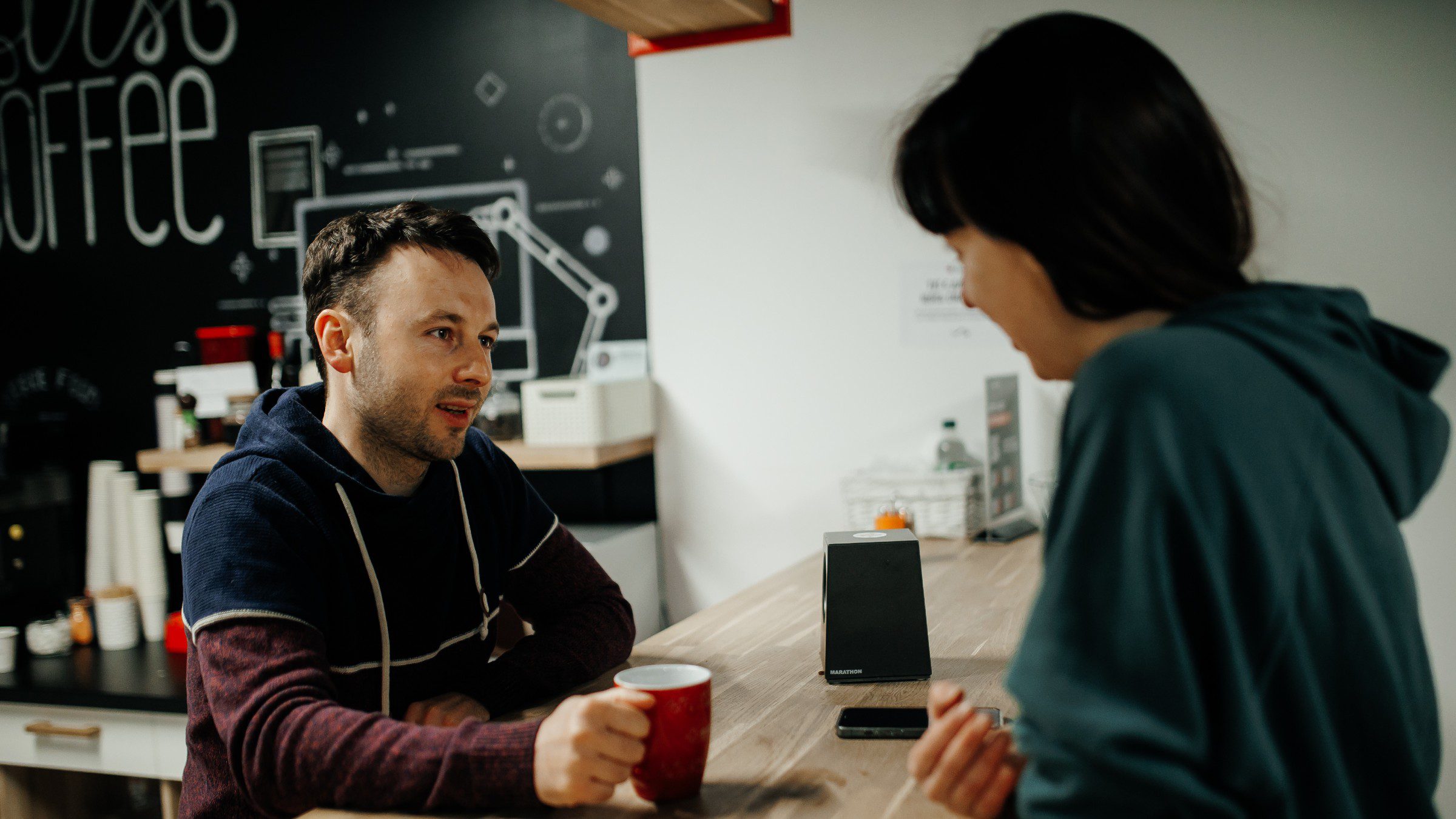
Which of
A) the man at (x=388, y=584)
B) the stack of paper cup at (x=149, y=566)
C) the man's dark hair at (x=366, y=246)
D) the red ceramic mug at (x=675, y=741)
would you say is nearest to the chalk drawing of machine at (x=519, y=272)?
the stack of paper cup at (x=149, y=566)

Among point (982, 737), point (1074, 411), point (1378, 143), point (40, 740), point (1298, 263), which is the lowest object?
point (40, 740)

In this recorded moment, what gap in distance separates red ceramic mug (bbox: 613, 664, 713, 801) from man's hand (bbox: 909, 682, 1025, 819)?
191 millimetres

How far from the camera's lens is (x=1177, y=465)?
55 cm

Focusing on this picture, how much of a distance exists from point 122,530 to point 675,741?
2.62 m

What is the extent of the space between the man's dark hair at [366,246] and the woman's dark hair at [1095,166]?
2.66 ft

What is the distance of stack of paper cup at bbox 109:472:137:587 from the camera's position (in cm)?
288

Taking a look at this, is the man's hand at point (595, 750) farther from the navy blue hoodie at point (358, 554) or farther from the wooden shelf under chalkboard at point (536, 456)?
the wooden shelf under chalkboard at point (536, 456)

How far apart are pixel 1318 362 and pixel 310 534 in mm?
997

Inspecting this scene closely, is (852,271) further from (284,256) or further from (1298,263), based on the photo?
(284,256)

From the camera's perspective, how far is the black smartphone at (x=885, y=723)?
3.38 ft

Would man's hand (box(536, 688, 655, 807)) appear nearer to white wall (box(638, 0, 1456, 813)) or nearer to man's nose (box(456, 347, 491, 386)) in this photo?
man's nose (box(456, 347, 491, 386))

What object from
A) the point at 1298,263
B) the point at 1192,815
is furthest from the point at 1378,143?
the point at 1192,815

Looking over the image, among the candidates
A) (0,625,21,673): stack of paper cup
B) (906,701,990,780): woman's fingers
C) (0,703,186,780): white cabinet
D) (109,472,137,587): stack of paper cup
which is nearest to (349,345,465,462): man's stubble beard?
(906,701,990,780): woman's fingers

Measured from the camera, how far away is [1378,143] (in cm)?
225
